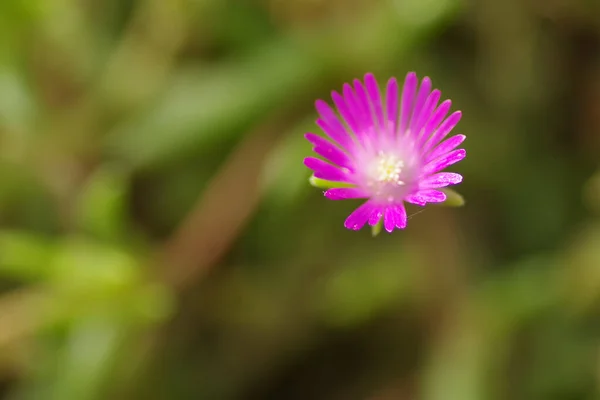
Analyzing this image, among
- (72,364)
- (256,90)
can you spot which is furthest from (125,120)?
(72,364)

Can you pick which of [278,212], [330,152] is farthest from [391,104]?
[278,212]

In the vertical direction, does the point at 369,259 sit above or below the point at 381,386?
above

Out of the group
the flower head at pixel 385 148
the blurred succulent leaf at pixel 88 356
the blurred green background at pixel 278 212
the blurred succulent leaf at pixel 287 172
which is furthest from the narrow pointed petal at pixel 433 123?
the blurred succulent leaf at pixel 88 356

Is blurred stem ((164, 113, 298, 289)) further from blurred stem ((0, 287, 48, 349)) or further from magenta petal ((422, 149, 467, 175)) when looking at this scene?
magenta petal ((422, 149, 467, 175))

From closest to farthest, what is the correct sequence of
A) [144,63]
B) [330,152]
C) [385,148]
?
[330,152] → [385,148] → [144,63]

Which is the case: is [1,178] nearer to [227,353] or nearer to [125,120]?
[125,120]

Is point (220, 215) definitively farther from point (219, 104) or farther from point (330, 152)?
point (330, 152)

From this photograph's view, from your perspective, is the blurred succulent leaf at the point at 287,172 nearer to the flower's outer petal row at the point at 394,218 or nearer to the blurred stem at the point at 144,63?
the blurred stem at the point at 144,63
